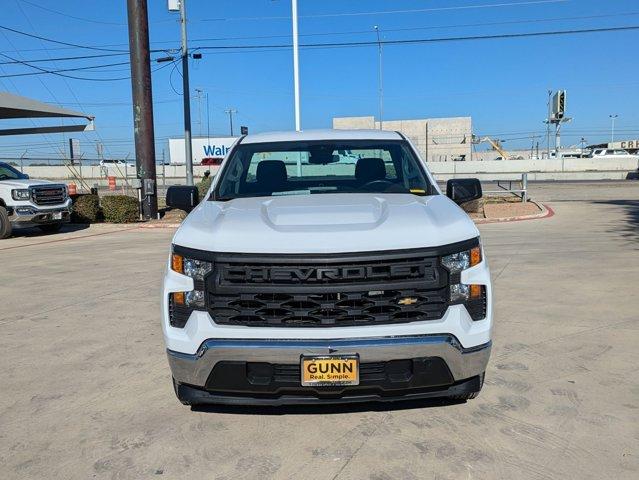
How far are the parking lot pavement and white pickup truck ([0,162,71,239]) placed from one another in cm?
785

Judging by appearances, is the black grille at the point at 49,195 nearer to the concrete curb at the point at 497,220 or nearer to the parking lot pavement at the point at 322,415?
the concrete curb at the point at 497,220

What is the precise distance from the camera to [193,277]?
3.23 m

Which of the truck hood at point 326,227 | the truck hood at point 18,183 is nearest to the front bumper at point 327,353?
the truck hood at point 326,227

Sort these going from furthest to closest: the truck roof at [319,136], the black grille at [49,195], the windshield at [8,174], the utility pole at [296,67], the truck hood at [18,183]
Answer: the utility pole at [296,67], the windshield at [8,174], the black grille at [49,195], the truck hood at [18,183], the truck roof at [319,136]

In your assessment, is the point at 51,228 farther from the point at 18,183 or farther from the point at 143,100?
the point at 143,100

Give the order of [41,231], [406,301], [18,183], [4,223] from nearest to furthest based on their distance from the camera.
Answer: [406,301]
[4,223]
[18,183]
[41,231]

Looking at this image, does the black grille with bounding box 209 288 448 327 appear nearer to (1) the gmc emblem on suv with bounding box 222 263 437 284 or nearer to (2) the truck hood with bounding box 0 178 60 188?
(1) the gmc emblem on suv with bounding box 222 263 437 284

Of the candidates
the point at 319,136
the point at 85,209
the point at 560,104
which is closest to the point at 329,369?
the point at 319,136

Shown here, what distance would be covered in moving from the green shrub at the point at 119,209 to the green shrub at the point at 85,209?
0.22 metres

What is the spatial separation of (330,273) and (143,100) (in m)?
15.3

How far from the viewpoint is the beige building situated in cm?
6644

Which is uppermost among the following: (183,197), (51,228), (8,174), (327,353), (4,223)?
(8,174)

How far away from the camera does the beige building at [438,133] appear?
6644 centimetres

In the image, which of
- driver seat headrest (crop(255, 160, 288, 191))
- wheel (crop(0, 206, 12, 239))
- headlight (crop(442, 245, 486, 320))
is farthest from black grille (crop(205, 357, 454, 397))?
wheel (crop(0, 206, 12, 239))
